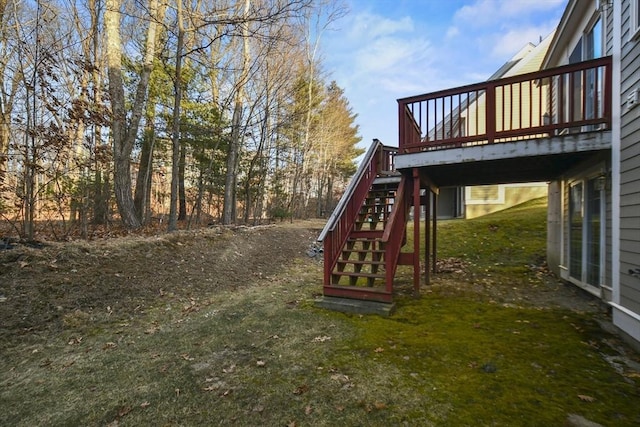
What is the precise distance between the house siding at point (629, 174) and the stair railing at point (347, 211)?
3534 millimetres

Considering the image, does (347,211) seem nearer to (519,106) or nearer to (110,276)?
(519,106)

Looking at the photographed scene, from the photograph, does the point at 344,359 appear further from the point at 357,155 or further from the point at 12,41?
the point at 357,155

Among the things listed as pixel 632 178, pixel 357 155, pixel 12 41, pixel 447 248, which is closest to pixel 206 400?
pixel 632 178

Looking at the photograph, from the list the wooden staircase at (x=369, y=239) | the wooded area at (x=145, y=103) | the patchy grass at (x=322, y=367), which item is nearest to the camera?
the patchy grass at (x=322, y=367)

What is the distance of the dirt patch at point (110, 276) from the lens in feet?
14.2

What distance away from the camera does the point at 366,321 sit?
457 cm

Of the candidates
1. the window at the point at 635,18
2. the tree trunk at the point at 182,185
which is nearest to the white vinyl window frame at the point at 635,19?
the window at the point at 635,18

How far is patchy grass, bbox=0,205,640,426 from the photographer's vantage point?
2547 mm

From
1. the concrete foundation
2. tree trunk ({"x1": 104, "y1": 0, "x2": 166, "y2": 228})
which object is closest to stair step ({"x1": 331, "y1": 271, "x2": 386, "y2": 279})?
the concrete foundation

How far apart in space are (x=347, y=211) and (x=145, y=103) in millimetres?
9661

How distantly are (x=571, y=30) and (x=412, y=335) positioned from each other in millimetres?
6838

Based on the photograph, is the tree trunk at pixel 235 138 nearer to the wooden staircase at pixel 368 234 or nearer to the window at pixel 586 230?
the wooden staircase at pixel 368 234

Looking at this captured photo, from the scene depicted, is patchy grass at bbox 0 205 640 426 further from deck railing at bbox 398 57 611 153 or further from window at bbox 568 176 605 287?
deck railing at bbox 398 57 611 153

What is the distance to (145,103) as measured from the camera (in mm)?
11602
